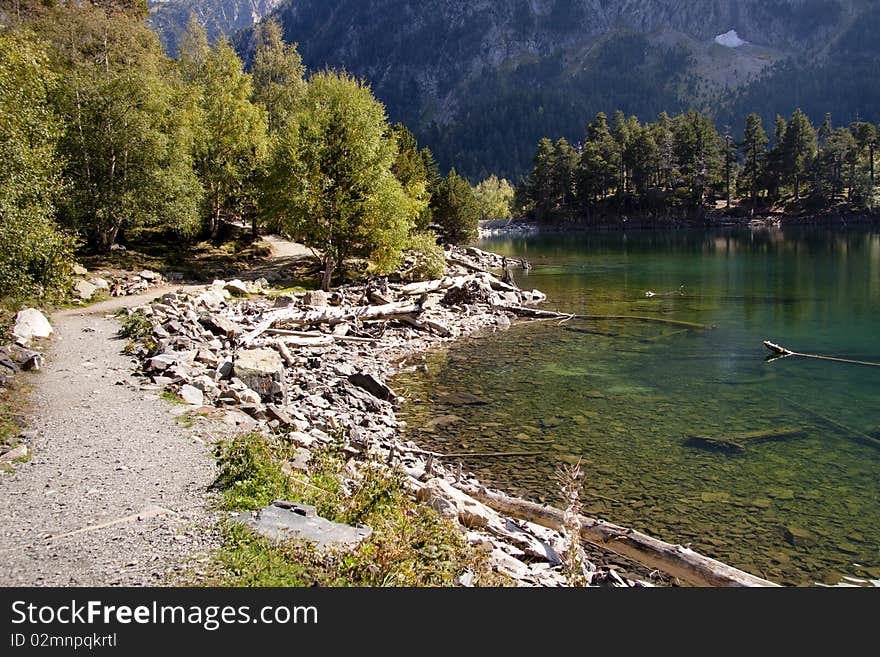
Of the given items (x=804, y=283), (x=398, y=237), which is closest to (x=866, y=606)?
(x=398, y=237)

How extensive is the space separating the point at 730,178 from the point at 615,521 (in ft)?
496

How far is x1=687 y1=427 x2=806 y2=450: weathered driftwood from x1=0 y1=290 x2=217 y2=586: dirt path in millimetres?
13626

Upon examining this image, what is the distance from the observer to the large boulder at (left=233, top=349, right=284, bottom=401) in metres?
18.7

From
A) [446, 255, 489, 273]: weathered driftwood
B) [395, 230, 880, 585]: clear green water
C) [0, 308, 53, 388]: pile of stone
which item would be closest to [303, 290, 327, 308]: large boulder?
[395, 230, 880, 585]: clear green water

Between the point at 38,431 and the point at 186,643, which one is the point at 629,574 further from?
the point at 38,431

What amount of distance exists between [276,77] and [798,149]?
110392 millimetres

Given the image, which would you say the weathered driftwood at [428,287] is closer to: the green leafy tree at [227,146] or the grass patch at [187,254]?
the grass patch at [187,254]

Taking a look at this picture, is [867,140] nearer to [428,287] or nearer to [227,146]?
[428,287]

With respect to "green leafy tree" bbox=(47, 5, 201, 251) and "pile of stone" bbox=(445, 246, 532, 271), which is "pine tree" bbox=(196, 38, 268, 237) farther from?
"pile of stone" bbox=(445, 246, 532, 271)

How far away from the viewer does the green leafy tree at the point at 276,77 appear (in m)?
68.2

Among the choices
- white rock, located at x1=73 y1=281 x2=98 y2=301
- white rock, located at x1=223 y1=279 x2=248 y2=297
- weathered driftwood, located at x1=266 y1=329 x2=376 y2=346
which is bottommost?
weathered driftwood, located at x1=266 y1=329 x2=376 y2=346

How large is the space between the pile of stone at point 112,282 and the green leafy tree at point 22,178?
11.1 m

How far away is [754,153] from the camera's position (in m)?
136

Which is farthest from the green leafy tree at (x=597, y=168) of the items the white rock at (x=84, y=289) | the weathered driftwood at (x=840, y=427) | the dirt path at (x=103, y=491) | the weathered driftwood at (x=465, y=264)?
the dirt path at (x=103, y=491)
